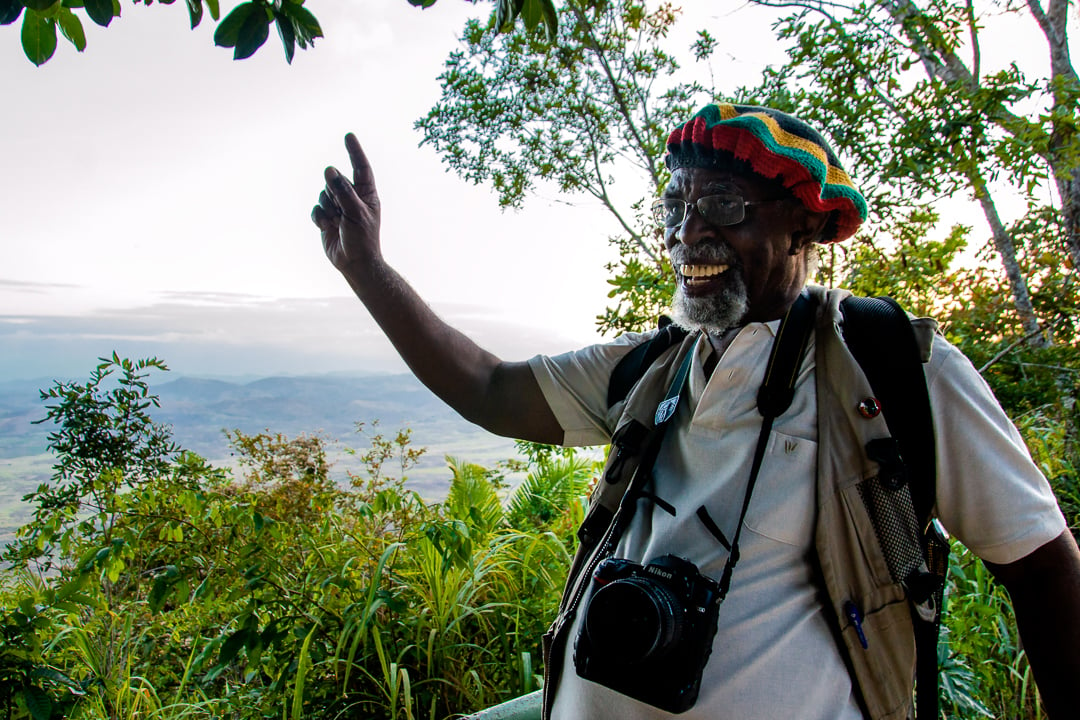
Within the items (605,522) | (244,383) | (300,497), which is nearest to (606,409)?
(605,522)

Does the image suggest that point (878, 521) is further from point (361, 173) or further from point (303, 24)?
point (303, 24)

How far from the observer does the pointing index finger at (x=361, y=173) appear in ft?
5.35

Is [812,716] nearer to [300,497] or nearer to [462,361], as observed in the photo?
[462,361]

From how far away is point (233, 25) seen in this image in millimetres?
1329

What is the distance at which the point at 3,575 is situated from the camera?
3.11 metres

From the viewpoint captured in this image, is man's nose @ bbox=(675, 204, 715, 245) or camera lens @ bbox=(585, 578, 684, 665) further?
man's nose @ bbox=(675, 204, 715, 245)

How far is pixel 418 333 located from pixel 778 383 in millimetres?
802

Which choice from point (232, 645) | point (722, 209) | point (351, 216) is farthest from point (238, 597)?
point (722, 209)

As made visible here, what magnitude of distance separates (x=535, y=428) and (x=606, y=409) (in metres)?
0.18

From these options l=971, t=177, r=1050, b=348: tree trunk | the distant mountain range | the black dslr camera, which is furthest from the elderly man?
l=971, t=177, r=1050, b=348: tree trunk

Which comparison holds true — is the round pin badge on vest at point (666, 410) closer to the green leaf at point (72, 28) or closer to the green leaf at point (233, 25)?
the green leaf at point (233, 25)

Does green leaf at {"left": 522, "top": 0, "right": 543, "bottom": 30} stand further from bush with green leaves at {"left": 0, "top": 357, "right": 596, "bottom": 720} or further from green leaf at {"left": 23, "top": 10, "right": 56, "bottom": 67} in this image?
bush with green leaves at {"left": 0, "top": 357, "right": 596, "bottom": 720}

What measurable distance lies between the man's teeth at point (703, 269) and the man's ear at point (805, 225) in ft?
0.66

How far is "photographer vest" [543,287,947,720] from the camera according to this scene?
115 centimetres
